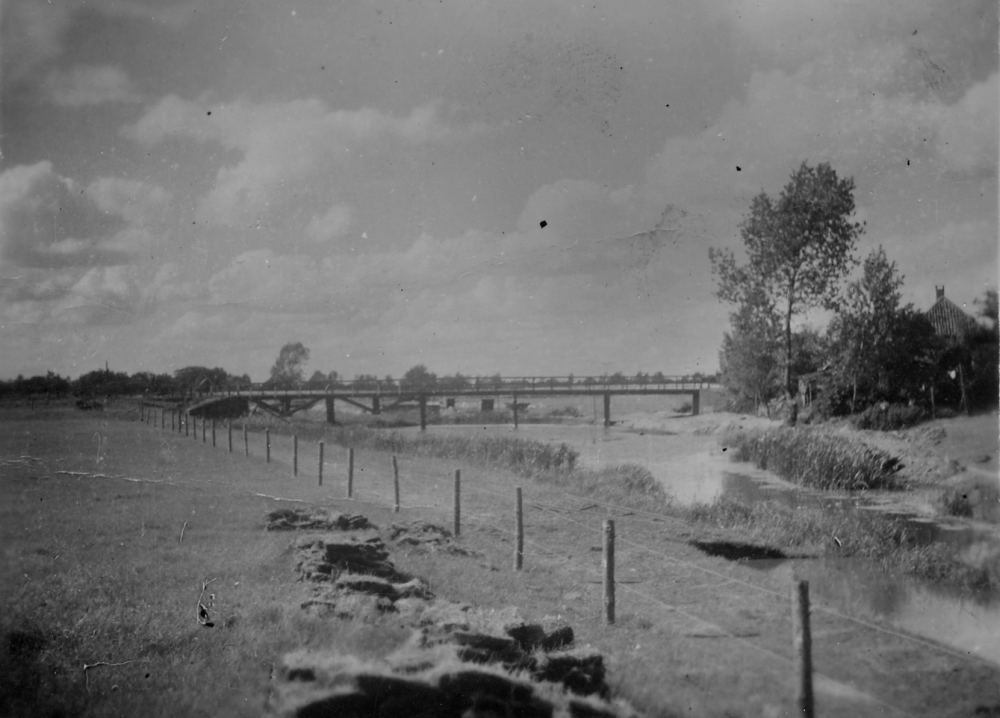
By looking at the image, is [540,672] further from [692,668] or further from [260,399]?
[260,399]

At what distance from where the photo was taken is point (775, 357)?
5852 millimetres

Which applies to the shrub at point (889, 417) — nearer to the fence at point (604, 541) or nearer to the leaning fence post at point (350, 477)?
the fence at point (604, 541)

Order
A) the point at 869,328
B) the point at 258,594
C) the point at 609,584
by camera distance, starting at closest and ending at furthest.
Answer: the point at 258,594
the point at 609,584
the point at 869,328

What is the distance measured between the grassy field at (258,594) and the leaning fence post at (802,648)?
0.41 feet

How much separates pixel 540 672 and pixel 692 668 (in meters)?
1.01

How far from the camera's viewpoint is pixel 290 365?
206 inches

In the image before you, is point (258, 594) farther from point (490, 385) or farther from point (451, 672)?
point (490, 385)

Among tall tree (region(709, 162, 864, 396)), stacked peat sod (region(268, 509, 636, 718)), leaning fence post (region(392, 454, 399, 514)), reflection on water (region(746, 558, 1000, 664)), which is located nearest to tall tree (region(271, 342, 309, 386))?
leaning fence post (region(392, 454, 399, 514))

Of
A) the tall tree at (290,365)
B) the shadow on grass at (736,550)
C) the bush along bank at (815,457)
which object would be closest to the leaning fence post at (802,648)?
the shadow on grass at (736,550)

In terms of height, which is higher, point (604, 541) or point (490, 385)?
point (490, 385)

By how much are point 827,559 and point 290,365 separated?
5.01m

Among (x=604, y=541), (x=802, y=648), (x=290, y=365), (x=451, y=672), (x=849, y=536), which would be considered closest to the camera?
(x=802, y=648)

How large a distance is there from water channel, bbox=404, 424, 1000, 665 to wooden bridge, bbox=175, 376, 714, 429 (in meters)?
1.09

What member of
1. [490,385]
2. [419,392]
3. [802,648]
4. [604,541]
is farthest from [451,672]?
[490,385]
